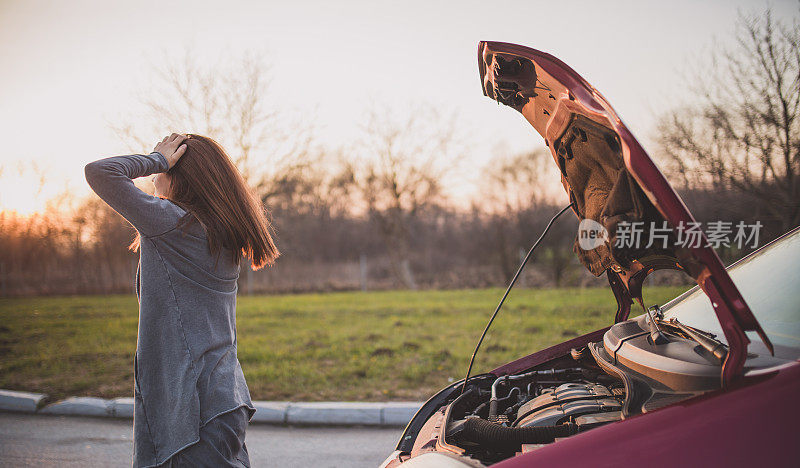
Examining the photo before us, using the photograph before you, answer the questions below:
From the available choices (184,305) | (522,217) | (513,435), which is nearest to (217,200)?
(184,305)

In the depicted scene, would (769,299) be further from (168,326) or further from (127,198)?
(127,198)

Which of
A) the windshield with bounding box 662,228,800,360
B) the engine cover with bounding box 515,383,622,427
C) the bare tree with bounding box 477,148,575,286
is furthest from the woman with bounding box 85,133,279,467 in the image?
the bare tree with bounding box 477,148,575,286

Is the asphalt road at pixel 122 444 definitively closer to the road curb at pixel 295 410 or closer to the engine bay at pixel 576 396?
the road curb at pixel 295 410

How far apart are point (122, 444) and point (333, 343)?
375 centimetres

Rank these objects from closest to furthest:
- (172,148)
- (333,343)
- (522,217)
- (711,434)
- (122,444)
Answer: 1. (711,434)
2. (172,148)
3. (122,444)
4. (333,343)
5. (522,217)

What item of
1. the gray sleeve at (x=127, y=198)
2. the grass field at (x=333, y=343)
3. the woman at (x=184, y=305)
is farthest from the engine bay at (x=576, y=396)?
the grass field at (x=333, y=343)

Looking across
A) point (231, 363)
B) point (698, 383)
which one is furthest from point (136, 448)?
point (698, 383)

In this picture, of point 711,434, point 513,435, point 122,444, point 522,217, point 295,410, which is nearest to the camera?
point 711,434

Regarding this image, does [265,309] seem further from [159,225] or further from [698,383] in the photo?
[698,383]

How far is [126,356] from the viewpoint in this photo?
24.0ft

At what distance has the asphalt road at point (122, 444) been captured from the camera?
3.89 meters

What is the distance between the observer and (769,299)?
1.78 m

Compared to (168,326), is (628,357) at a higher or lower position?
lower

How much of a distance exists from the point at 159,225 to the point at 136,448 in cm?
82
